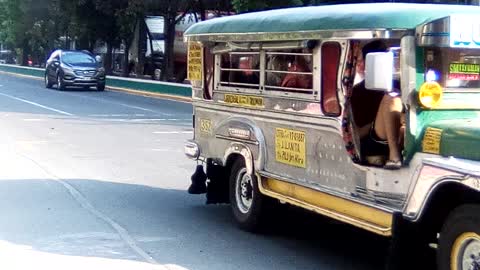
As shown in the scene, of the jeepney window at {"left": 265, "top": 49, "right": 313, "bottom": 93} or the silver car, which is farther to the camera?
the silver car

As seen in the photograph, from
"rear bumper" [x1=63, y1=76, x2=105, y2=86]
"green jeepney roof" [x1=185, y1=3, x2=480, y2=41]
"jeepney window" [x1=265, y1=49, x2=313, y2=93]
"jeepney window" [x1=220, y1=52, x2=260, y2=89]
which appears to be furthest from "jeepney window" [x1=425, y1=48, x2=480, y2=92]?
"rear bumper" [x1=63, y1=76, x2=105, y2=86]

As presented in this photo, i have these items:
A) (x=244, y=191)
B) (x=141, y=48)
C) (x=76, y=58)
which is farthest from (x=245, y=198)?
(x=141, y=48)

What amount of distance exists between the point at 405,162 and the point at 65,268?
3.16 meters

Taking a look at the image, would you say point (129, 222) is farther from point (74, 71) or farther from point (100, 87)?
point (100, 87)

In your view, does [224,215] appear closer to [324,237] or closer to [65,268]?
[324,237]

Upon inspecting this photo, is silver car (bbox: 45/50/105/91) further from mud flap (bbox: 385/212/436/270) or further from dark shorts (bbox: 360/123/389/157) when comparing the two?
mud flap (bbox: 385/212/436/270)

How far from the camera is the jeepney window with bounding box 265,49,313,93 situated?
766 cm

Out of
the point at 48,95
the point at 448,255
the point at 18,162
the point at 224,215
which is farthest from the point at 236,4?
the point at 448,255

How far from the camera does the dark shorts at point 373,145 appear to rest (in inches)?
271

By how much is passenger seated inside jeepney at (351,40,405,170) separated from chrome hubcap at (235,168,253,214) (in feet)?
6.72

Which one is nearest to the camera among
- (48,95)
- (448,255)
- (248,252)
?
(448,255)

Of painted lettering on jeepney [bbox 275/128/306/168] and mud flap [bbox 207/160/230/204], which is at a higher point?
painted lettering on jeepney [bbox 275/128/306/168]

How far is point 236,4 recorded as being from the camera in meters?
27.5

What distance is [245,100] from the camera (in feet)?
28.9
